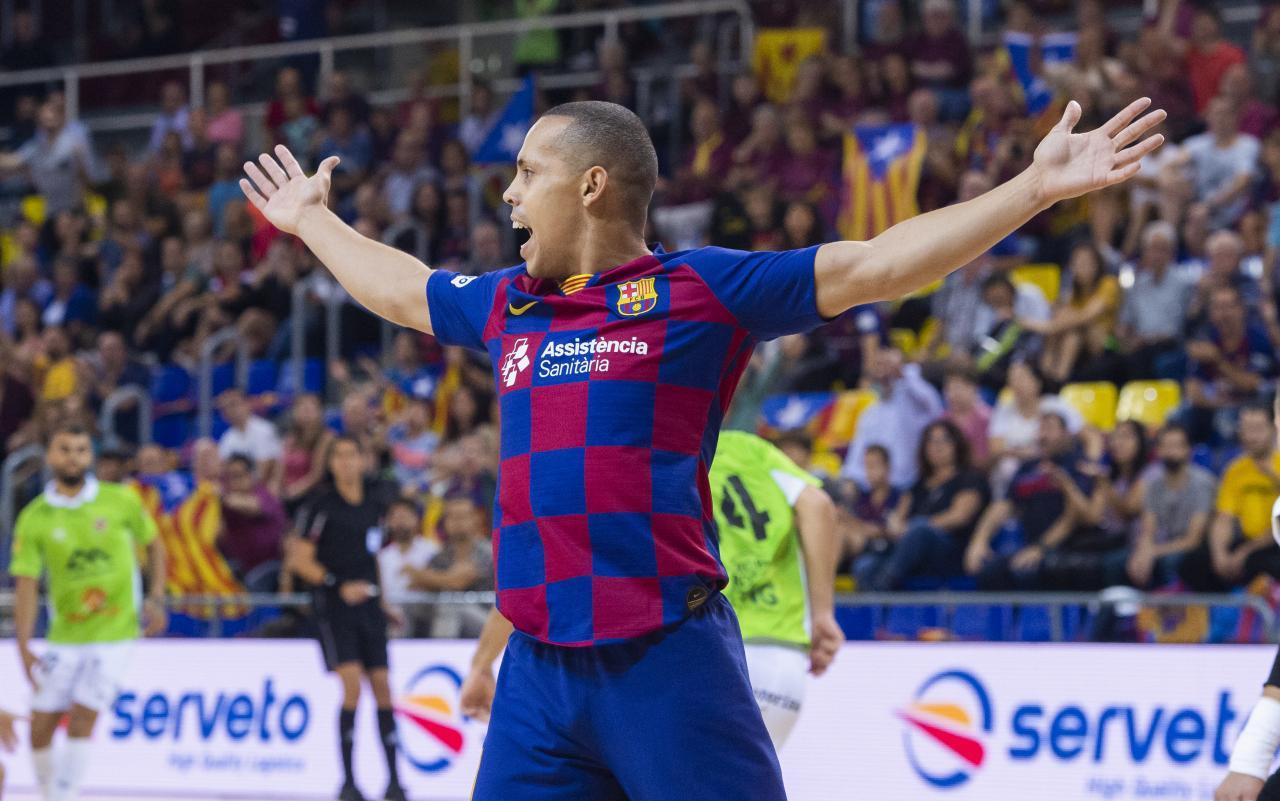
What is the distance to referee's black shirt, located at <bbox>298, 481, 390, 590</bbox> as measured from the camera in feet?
38.9

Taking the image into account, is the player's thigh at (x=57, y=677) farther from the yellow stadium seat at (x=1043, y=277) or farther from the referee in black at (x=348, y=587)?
the yellow stadium seat at (x=1043, y=277)

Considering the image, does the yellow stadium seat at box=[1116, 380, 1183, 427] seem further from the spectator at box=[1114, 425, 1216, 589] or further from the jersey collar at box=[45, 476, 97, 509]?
the jersey collar at box=[45, 476, 97, 509]

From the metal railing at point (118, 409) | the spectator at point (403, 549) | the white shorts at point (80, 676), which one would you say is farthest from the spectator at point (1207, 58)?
the metal railing at point (118, 409)

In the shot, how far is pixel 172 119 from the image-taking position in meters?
20.7

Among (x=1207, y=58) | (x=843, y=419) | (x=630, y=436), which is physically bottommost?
(x=843, y=419)

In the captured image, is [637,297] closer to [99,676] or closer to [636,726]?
[636,726]

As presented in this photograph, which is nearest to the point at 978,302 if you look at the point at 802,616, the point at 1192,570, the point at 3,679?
the point at 1192,570

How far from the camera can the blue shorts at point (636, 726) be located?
11.8ft

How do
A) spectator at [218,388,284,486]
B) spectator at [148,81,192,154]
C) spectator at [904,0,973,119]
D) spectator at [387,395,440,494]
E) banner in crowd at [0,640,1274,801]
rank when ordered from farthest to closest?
spectator at [148,81,192,154]
spectator at [218,388,284,486]
spectator at [904,0,973,119]
spectator at [387,395,440,494]
banner in crowd at [0,640,1274,801]

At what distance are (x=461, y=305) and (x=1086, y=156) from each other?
4.74 ft

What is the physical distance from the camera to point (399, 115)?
1955 centimetres

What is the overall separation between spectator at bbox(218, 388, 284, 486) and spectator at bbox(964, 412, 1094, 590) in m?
6.74

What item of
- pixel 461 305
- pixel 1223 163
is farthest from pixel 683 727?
pixel 1223 163

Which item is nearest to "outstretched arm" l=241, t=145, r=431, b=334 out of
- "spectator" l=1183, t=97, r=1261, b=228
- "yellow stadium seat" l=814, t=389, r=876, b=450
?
"yellow stadium seat" l=814, t=389, r=876, b=450
